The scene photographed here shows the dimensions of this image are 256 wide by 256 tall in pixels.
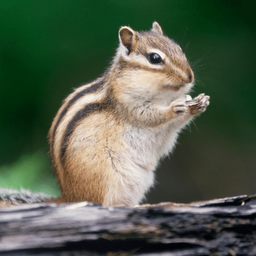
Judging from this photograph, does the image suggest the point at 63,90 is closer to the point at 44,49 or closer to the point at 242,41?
the point at 44,49

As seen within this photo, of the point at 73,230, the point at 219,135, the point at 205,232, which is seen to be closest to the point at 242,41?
the point at 219,135

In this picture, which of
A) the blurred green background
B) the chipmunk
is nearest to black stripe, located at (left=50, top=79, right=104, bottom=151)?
the chipmunk

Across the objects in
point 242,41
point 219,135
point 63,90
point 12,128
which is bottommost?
point 219,135

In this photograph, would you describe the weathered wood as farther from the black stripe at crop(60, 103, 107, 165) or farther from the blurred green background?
the blurred green background

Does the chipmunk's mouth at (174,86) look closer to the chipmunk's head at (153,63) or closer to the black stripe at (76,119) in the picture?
the chipmunk's head at (153,63)

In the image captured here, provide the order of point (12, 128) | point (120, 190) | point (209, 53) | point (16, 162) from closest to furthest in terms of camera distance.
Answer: point (120, 190), point (16, 162), point (12, 128), point (209, 53)

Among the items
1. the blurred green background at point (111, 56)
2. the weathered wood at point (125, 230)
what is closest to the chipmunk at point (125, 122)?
the blurred green background at point (111, 56)
